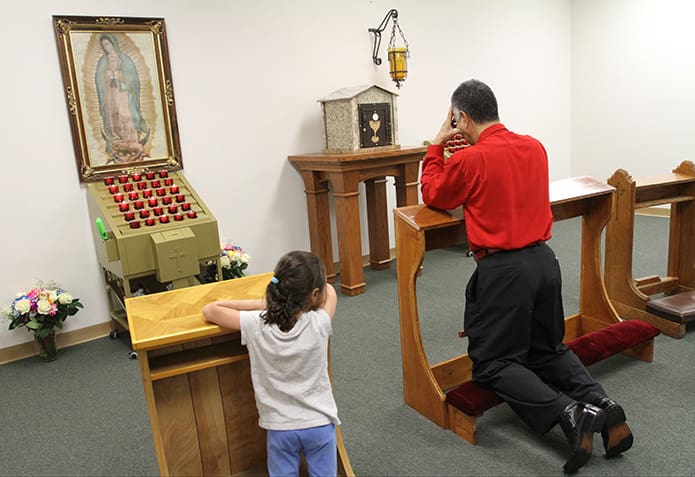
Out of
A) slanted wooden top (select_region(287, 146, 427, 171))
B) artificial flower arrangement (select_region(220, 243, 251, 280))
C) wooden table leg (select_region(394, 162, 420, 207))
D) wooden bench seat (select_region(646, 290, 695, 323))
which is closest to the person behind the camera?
wooden bench seat (select_region(646, 290, 695, 323))

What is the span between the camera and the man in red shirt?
233 centimetres

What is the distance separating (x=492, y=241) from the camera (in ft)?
7.85

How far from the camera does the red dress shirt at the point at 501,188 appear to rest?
2346 millimetres

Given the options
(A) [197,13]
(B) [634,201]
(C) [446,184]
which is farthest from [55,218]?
(B) [634,201]

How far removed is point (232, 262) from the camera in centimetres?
441

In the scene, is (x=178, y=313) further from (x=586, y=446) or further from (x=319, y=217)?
(x=319, y=217)

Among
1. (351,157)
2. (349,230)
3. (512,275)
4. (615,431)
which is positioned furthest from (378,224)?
(615,431)

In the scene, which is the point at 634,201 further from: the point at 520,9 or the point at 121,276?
the point at 520,9

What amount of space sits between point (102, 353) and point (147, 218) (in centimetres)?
97

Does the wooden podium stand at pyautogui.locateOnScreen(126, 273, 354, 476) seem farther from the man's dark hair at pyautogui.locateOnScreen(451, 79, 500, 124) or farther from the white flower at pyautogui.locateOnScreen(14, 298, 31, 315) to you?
the white flower at pyautogui.locateOnScreen(14, 298, 31, 315)

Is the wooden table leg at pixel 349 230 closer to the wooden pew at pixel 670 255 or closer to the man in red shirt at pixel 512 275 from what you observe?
the wooden pew at pixel 670 255

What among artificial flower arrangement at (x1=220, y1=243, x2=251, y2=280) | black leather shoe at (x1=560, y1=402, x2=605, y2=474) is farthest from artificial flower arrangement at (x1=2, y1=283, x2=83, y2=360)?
black leather shoe at (x1=560, y1=402, x2=605, y2=474)

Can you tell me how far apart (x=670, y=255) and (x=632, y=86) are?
3598 millimetres

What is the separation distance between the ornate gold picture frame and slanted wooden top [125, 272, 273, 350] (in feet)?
7.66
